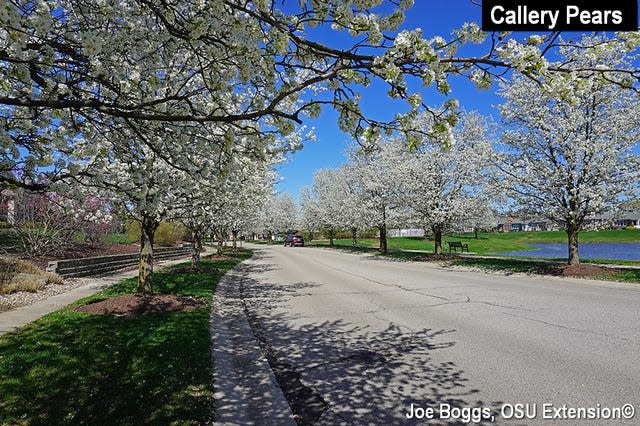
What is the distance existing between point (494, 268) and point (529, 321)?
11272mm

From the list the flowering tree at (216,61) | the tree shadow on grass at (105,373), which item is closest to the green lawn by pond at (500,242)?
the tree shadow on grass at (105,373)

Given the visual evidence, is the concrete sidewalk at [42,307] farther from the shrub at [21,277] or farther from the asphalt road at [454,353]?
the asphalt road at [454,353]

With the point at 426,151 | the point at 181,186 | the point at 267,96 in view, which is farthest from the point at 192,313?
the point at 426,151

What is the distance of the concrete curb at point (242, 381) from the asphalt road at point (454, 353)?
20 cm

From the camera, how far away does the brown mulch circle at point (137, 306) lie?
27.5 feet

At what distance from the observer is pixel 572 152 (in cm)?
1436

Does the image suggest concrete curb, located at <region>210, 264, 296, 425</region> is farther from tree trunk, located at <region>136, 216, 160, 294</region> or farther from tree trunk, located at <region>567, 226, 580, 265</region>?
tree trunk, located at <region>567, 226, 580, 265</region>

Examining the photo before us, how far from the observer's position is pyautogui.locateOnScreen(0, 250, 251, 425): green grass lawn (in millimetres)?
3926

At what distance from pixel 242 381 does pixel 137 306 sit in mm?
4779

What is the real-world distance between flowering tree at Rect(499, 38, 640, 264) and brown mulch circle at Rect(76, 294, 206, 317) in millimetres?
13467

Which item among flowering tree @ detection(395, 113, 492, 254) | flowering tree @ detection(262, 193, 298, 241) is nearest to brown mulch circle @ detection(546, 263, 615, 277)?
flowering tree @ detection(395, 113, 492, 254)

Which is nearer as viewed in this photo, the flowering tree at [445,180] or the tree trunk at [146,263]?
the tree trunk at [146,263]

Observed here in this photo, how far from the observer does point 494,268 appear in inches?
717

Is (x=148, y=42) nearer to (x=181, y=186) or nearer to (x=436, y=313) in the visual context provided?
(x=181, y=186)
